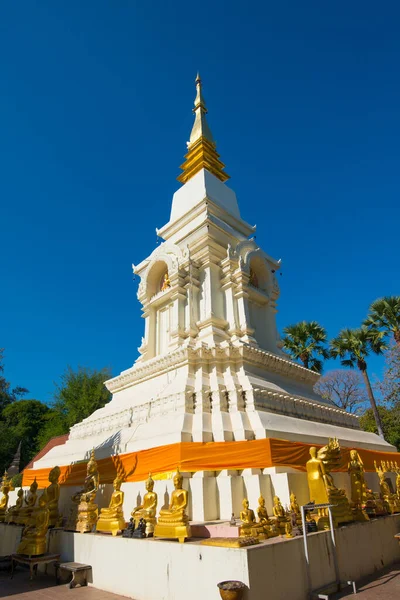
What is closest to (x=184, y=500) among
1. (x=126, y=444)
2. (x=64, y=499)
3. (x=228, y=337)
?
(x=126, y=444)

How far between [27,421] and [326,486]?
1544 inches

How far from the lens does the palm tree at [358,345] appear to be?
27.4 meters

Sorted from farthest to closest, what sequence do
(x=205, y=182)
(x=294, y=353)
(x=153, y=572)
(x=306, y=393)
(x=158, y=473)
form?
(x=294, y=353) → (x=205, y=182) → (x=306, y=393) → (x=158, y=473) → (x=153, y=572)

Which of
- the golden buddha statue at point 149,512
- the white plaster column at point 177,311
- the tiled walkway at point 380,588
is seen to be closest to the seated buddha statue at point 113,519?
the golden buddha statue at point 149,512

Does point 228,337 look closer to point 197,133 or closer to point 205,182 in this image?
point 205,182

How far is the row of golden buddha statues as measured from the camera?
7336 mm

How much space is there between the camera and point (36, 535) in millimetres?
8781

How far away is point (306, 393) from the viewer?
54.5 ft

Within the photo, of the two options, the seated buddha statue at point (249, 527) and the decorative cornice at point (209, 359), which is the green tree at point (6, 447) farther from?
the seated buddha statue at point (249, 527)

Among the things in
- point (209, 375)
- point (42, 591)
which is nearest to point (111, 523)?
point (42, 591)

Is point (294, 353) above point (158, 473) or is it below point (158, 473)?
above

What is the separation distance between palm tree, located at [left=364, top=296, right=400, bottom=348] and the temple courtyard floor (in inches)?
751

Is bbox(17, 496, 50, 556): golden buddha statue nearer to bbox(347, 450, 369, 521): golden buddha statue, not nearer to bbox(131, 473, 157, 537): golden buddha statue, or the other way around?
bbox(131, 473, 157, 537): golden buddha statue

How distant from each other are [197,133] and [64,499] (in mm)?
22354
